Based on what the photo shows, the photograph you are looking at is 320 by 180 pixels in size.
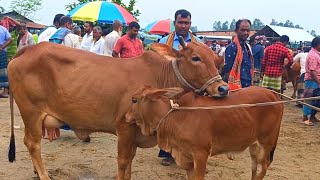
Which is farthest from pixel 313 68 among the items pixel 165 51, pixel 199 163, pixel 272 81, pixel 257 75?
pixel 199 163

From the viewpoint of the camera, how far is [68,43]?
6.90m

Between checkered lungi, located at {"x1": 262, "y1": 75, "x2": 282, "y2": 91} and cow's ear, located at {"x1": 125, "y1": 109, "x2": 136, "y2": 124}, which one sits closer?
cow's ear, located at {"x1": 125, "y1": 109, "x2": 136, "y2": 124}

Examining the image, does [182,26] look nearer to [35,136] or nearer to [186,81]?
[186,81]

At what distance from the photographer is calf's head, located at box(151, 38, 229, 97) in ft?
12.6

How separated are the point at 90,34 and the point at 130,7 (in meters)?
10.3

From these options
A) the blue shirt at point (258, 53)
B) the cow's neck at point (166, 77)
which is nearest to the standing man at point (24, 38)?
the blue shirt at point (258, 53)

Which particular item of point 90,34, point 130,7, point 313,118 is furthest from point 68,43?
point 130,7

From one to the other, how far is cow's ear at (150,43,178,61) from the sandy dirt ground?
1.56 meters

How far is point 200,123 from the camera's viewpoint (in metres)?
3.86

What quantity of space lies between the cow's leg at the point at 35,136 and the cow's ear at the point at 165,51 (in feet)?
4.97

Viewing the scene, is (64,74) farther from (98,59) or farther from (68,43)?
(68,43)

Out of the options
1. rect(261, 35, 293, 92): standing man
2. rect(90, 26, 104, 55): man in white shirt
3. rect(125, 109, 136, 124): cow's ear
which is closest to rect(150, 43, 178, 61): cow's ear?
rect(125, 109, 136, 124): cow's ear

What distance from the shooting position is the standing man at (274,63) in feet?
28.9

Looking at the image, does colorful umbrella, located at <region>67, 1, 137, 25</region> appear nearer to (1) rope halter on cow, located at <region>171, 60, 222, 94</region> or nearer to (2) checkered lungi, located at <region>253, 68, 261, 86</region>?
(2) checkered lungi, located at <region>253, 68, 261, 86</region>
